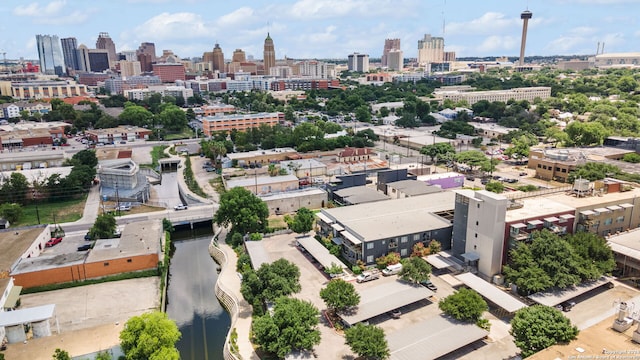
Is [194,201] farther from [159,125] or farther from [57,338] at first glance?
[159,125]

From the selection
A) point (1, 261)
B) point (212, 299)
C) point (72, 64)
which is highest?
point (72, 64)

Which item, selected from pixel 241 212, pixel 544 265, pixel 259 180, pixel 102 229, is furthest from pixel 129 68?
pixel 544 265

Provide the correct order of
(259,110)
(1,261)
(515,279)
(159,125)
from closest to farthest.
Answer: (515,279) → (1,261) → (159,125) → (259,110)

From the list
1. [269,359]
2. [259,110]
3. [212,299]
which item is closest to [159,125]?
[259,110]

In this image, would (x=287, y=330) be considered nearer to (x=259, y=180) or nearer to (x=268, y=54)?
(x=259, y=180)

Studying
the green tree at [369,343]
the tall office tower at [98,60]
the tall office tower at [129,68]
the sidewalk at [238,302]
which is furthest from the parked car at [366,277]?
the tall office tower at [98,60]
